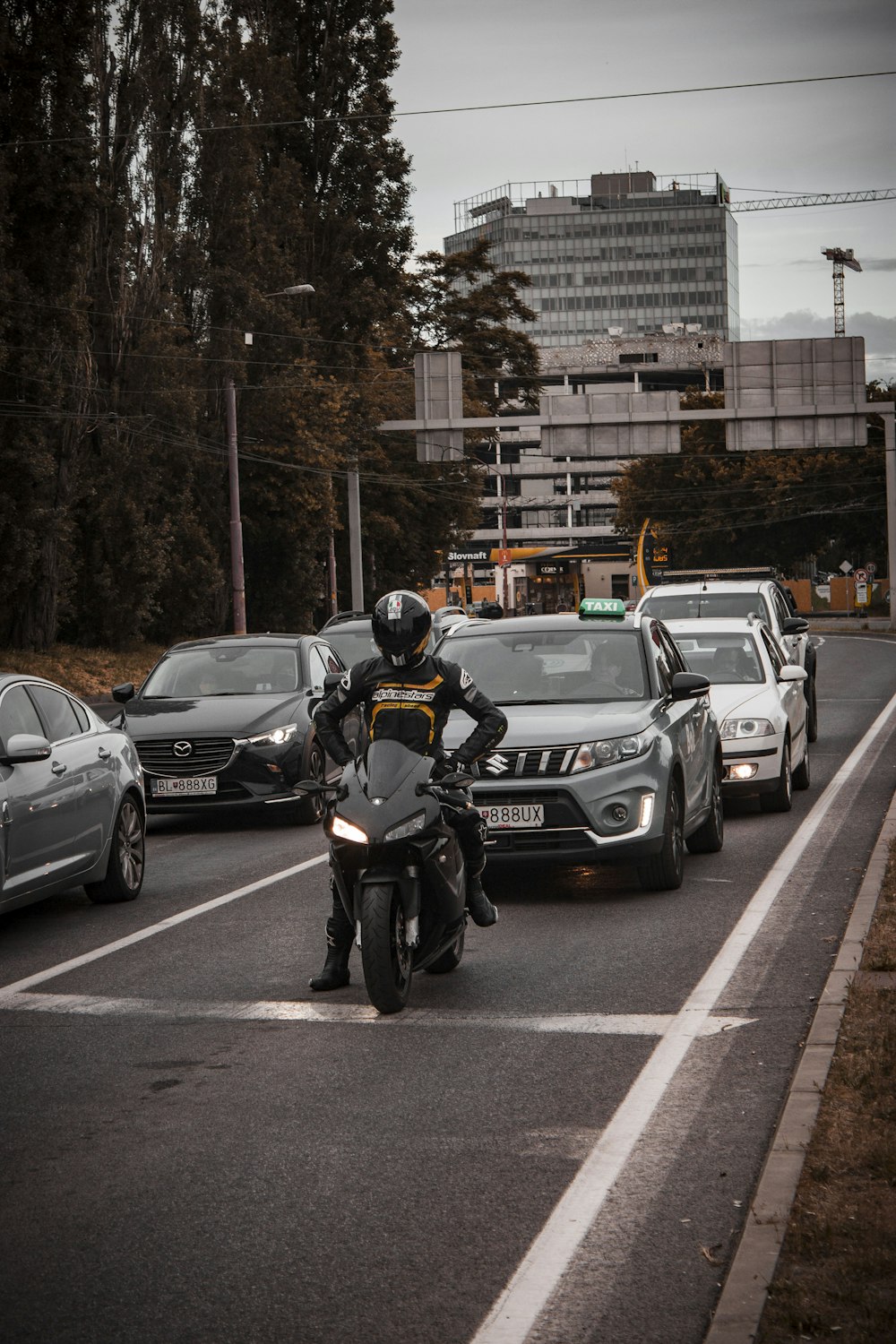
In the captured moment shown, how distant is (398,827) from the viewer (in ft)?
24.1

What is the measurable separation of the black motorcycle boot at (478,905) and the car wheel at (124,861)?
11.6ft

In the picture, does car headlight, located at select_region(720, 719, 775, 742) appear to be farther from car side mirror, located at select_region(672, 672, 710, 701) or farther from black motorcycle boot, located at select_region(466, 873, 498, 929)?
black motorcycle boot, located at select_region(466, 873, 498, 929)

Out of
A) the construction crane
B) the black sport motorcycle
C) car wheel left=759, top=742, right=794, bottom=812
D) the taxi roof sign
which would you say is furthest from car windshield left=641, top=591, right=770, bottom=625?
the construction crane

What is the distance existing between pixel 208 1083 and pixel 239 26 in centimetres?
4943

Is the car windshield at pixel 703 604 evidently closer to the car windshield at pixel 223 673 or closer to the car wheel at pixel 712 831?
the car windshield at pixel 223 673

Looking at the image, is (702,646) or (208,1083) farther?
(702,646)

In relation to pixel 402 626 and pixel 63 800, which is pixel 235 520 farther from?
A: pixel 402 626

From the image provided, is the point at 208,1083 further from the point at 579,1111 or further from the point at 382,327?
the point at 382,327

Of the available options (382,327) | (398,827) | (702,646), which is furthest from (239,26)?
(398,827)

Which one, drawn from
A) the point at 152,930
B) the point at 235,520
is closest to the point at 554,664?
the point at 152,930

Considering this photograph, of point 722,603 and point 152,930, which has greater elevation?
point 722,603

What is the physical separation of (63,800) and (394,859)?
3304 mm

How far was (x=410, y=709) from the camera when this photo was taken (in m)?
7.70

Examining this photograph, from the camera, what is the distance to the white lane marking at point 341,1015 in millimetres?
7191
